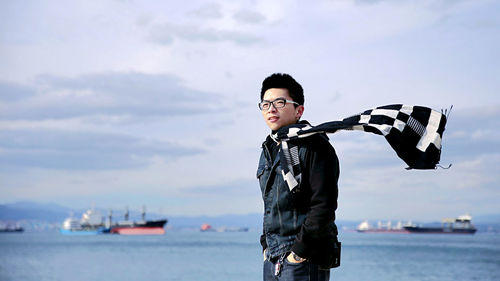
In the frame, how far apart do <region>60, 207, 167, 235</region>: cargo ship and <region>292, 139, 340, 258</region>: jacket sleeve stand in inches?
3540

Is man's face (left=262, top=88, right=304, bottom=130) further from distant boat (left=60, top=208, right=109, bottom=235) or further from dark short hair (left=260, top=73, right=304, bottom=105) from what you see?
distant boat (left=60, top=208, right=109, bottom=235)

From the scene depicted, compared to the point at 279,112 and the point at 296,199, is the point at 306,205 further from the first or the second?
the point at 279,112

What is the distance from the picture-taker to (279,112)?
258cm

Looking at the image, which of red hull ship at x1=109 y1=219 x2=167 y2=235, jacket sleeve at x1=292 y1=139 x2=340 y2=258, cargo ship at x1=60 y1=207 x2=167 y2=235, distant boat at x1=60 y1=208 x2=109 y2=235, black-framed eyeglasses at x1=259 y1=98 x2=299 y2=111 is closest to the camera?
jacket sleeve at x1=292 y1=139 x2=340 y2=258

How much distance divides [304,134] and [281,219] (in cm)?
33

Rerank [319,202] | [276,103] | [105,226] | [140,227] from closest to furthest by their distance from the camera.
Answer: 1. [319,202]
2. [276,103]
3. [140,227]
4. [105,226]

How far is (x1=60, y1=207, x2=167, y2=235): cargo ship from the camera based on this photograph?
311 feet

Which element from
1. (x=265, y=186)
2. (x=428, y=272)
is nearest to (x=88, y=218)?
(x=428, y=272)

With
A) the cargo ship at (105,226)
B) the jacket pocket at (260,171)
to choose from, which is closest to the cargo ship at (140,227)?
the cargo ship at (105,226)

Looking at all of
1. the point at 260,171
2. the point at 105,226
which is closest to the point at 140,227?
the point at 105,226

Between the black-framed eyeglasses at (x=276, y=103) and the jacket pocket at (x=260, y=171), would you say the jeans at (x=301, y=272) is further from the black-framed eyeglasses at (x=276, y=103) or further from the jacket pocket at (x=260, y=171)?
the black-framed eyeglasses at (x=276, y=103)

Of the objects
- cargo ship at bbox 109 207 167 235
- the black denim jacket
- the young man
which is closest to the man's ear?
the young man

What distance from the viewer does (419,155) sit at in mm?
2385

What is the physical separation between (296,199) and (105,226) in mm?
106376
